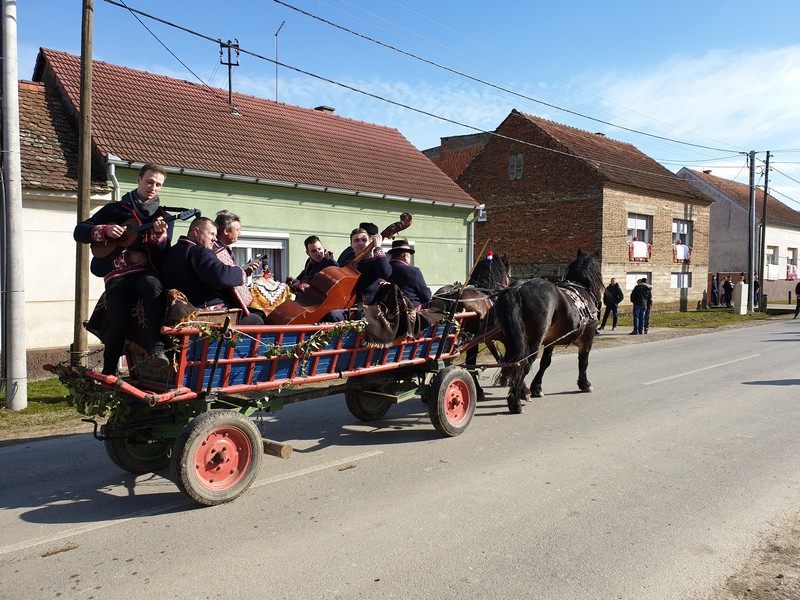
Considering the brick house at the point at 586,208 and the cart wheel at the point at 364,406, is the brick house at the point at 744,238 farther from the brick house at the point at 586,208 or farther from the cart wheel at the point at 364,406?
the cart wheel at the point at 364,406

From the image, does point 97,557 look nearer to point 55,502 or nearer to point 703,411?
point 55,502

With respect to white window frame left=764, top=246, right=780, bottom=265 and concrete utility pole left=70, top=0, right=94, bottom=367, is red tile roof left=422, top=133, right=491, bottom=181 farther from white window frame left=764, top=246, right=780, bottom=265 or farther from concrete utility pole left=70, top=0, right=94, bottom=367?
concrete utility pole left=70, top=0, right=94, bottom=367

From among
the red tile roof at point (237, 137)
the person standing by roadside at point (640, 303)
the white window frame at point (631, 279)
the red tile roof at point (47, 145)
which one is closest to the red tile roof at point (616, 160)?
the white window frame at point (631, 279)

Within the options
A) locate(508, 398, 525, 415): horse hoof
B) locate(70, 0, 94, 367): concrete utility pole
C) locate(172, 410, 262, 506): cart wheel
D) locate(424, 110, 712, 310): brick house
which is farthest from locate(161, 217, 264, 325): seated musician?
locate(424, 110, 712, 310): brick house

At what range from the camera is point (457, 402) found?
6348mm

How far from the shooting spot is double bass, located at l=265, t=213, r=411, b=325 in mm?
5176

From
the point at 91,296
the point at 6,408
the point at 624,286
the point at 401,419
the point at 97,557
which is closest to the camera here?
the point at 97,557

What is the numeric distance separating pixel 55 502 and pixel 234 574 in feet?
6.60

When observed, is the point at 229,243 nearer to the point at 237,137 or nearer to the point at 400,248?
the point at 400,248

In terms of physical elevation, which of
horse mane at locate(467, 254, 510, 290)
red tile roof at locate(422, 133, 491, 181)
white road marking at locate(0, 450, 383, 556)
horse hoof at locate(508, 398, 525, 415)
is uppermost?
red tile roof at locate(422, 133, 491, 181)

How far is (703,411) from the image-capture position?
24.4ft

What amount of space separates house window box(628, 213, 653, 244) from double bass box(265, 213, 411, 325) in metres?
22.3

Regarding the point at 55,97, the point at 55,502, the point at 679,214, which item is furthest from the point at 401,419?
the point at 679,214

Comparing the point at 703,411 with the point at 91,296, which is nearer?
the point at 703,411
